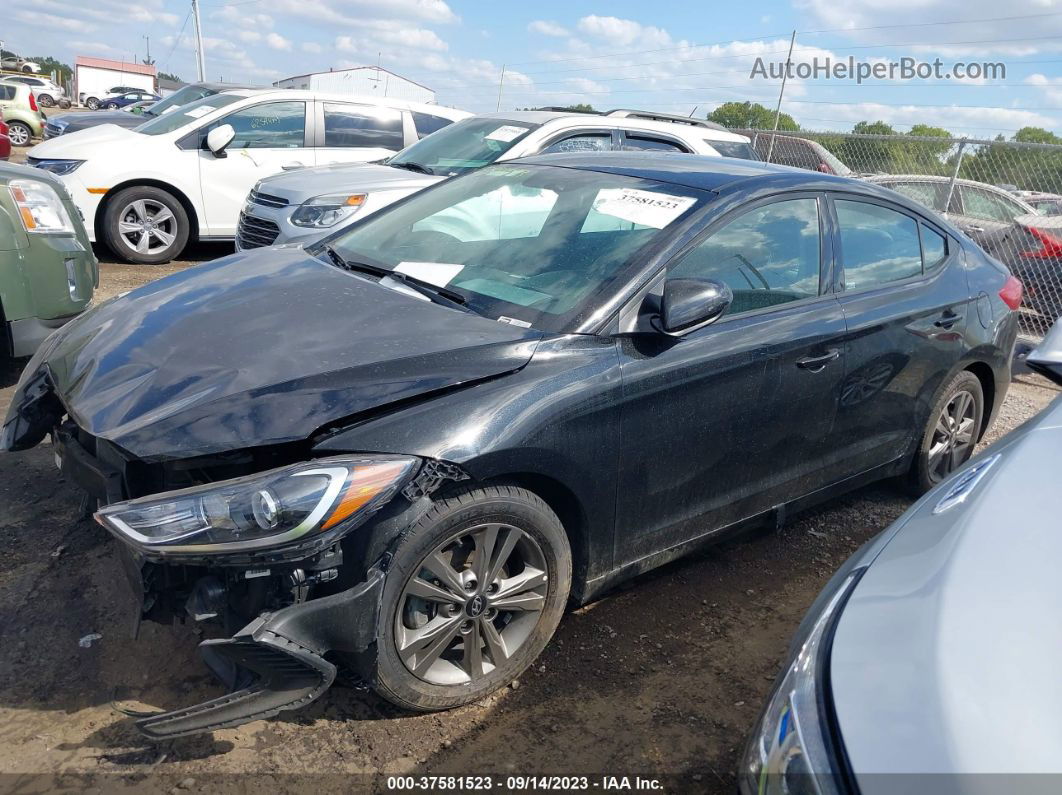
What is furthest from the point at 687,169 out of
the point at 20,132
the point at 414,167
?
the point at 20,132

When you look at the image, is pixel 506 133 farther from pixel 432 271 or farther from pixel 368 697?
pixel 368 697

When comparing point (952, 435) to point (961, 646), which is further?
point (952, 435)

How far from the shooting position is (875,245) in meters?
3.71

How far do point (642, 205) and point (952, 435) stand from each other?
226 cm

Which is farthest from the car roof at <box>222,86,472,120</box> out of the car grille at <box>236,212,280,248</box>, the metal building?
the metal building

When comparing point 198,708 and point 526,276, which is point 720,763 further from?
point 526,276

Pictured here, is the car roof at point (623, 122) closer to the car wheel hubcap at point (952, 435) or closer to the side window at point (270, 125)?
the side window at point (270, 125)

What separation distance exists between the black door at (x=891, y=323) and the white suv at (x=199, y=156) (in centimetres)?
642

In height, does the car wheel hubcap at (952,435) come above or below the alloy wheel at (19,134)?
→ below

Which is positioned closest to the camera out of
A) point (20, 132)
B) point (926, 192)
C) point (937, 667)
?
point (937, 667)

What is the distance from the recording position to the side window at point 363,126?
8945mm

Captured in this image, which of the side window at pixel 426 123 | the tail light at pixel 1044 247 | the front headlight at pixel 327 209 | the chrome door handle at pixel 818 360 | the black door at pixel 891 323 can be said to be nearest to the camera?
the chrome door handle at pixel 818 360

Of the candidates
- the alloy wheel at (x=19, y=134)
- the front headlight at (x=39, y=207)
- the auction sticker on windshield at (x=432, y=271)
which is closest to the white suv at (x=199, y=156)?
the front headlight at (x=39, y=207)

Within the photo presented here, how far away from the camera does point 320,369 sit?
2.48 m
